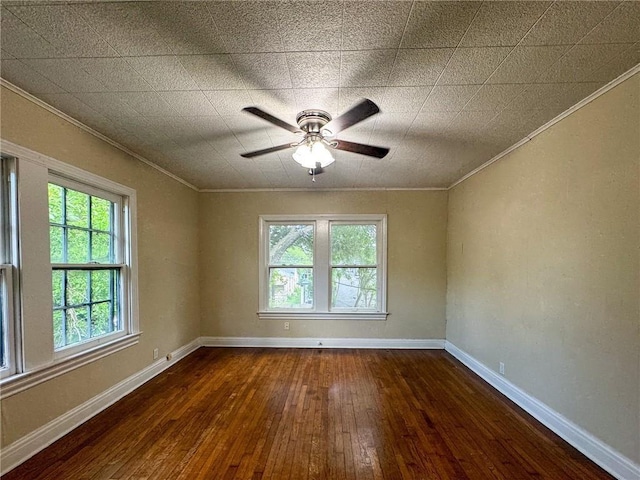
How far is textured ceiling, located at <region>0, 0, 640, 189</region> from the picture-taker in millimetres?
1324

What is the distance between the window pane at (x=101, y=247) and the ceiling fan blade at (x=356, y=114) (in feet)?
7.52

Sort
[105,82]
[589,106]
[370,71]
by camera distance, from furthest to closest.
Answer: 1. [589,106]
2. [105,82]
3. [370,71]

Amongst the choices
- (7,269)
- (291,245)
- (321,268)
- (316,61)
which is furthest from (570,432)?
(7,269)

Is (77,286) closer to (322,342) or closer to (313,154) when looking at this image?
(313,154)

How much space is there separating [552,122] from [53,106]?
3646mm

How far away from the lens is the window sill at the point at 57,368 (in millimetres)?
1860

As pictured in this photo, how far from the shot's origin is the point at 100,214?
9.07ft

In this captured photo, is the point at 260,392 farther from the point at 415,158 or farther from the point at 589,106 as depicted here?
the point at 589,106

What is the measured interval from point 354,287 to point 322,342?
3.11 feet

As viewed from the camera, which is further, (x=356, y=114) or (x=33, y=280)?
(x=33, y=280)

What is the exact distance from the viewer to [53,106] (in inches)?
83.2

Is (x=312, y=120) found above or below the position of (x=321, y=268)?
above

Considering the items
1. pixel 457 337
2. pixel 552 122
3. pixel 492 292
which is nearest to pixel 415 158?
pixel 552 122

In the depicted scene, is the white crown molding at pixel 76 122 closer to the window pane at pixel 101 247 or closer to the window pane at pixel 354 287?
the window pane at pixel 101 247
